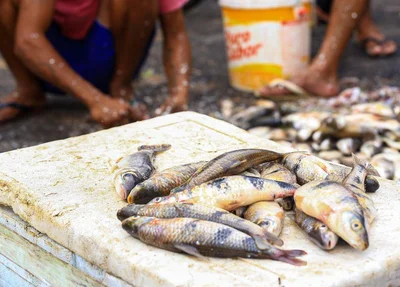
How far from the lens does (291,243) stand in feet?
6.66

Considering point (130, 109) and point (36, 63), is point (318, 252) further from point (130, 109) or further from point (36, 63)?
point (36, 63)

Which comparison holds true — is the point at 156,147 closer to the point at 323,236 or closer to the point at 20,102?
the point at 323,236

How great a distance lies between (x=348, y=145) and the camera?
3.85m

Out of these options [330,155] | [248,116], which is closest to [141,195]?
[330,155]

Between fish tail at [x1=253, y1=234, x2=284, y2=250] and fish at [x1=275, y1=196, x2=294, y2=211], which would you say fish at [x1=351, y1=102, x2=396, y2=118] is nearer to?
fish at [x1=275, y1=196, x2=294, y2=211]

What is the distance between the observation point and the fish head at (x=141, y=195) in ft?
7.39

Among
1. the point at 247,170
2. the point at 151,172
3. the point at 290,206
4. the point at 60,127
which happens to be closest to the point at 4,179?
the point at 151,172

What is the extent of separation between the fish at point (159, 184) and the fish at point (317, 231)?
0.44 meters

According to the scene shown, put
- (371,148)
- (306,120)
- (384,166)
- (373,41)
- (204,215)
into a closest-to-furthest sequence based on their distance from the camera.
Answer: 1. (204,215)
2. (384,166)
3. (371,148)
4. (306,120)
5. (373,41)

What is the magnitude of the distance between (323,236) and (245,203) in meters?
0.28

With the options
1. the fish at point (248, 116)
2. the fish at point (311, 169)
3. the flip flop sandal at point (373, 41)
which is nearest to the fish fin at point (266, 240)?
the fish at point (311, 169)

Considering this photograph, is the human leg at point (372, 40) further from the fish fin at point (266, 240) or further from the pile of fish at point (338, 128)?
the fish fin at point (266, 240)

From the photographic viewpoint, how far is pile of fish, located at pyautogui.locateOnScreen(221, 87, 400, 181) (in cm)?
379

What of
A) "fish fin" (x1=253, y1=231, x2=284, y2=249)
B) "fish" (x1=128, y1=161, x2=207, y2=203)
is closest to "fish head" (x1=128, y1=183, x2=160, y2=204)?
"fish" (x1=128, y1=161, x2=207, y2=203)
